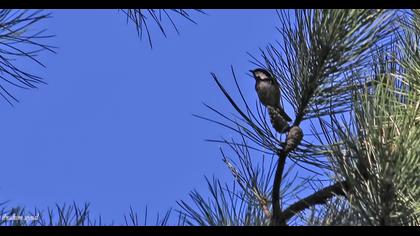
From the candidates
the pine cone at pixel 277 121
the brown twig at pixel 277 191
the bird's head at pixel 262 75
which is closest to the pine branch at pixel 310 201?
the brown twig at pixel 277 191

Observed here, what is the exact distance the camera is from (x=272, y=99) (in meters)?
1.36

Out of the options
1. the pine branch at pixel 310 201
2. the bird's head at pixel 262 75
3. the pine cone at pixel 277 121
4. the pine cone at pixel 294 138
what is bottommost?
the pine branch at pixel 310 201

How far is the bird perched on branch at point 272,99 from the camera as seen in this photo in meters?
1.30

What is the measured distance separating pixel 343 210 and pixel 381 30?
434 millimetres

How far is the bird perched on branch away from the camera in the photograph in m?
1.30

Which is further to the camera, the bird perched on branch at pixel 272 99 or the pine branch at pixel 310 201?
the bird perched on branch at pixel 272 99

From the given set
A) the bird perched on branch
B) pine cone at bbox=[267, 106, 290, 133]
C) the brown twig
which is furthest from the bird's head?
the brown twig

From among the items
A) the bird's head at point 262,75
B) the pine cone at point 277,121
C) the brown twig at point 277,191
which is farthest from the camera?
the bird's head at point 262,75

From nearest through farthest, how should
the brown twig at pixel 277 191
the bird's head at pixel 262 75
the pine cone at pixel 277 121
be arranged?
the brown twig at pixel 277 191
the pine cone at pixel 277 121
the bird's head at pixel 262 75

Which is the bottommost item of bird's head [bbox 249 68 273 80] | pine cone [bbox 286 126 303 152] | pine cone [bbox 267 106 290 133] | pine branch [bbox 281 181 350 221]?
pine branch [bbox 281 181 350 221]

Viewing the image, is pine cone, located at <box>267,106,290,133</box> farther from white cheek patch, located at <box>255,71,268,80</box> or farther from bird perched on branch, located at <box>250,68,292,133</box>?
white cheek patch, located at <box>255,71,268,80</box>

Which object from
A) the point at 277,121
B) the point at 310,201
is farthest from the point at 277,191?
the point at 277,121

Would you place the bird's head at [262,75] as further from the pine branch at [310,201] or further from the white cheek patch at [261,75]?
the pine branch at [310,201]
